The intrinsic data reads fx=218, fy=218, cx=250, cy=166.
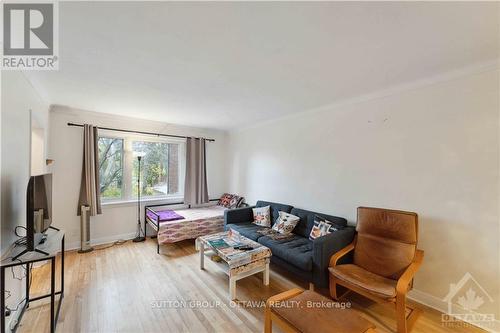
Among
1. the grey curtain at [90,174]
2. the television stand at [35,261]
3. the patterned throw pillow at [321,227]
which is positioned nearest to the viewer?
the television stand at [35,261]

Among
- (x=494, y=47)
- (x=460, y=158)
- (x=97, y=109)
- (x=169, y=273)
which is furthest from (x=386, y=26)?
(x=97, y=109)

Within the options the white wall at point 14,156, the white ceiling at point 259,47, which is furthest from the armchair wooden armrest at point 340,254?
the white wall at point 14,156

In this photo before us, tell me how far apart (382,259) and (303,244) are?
924 millimetres

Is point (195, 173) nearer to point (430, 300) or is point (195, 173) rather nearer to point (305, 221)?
point (305, 221)

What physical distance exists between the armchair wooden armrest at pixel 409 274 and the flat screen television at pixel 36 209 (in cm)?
300

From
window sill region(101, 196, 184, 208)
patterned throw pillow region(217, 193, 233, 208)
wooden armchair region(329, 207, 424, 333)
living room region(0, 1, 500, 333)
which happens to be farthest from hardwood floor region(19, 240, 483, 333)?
patterned throw pillow region(217, 193, 233, 208)

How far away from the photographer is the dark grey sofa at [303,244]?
237cm

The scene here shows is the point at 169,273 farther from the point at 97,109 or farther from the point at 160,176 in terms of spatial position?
the point at 97,109

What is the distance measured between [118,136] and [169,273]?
2.67m

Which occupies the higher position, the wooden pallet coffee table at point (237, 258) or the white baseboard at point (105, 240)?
the wooden pallet coffee table at point (237, 258)

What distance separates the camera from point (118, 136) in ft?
13.3

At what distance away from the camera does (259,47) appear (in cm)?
172

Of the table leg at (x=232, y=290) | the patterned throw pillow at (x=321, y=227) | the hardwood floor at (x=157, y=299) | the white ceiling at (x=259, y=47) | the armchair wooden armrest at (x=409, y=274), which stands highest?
the white ceiling at (x=259, y=47)

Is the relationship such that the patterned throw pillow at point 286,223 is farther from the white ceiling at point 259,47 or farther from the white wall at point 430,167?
the white ceiling at point 259,47
